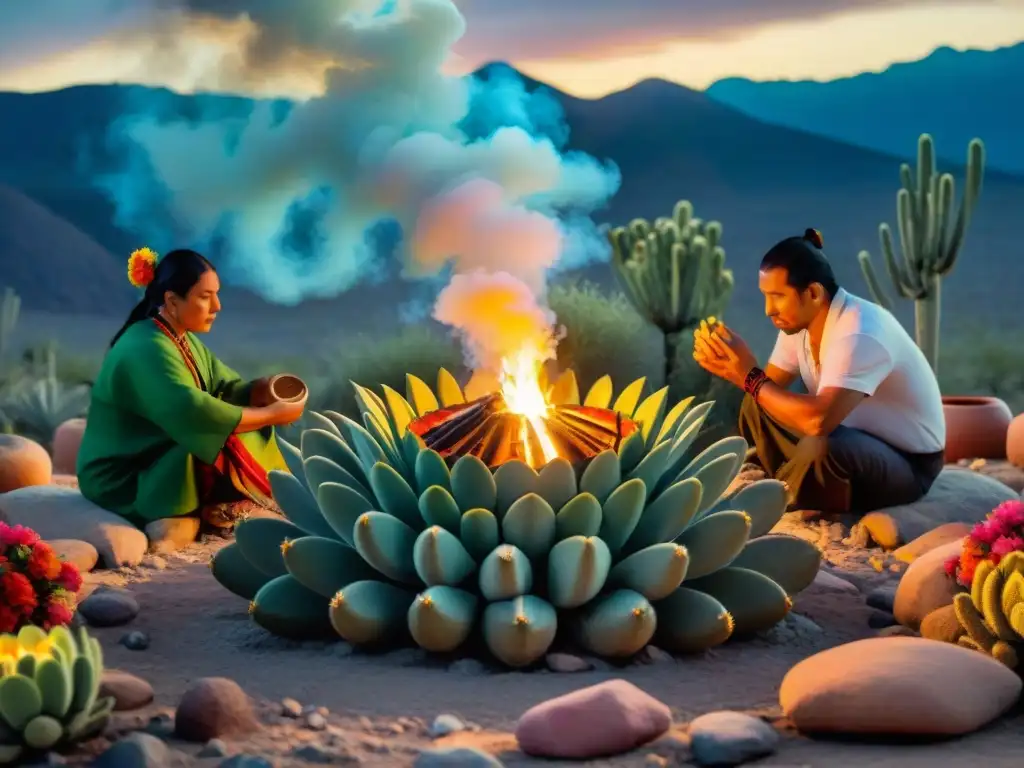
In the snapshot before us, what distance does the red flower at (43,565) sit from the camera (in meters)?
4.10

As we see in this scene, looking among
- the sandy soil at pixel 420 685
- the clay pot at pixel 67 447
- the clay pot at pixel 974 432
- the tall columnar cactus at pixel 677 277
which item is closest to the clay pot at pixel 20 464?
the clay pot at pixel 67 447

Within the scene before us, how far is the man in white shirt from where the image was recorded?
5.40 m

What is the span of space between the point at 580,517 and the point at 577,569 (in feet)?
0.61

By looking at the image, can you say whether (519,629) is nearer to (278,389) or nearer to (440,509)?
(440,509)

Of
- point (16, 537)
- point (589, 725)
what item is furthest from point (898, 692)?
point (16, 537)

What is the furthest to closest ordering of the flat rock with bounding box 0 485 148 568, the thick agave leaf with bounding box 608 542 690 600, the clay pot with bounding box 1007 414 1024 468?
the clay pot with bounding box 1007 414 1024 468
the flat rock with bounding box 0 485 148 568
the thick agave leaf with bounding box 608 542 690 600

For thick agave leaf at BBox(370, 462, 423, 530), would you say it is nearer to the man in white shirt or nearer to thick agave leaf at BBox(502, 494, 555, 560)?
thick agave leaf at BBox(502, 494, 555, 560)

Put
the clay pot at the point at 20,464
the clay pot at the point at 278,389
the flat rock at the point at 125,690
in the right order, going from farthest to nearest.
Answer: the clay pot at the point at 20,464
the clay pot at the point at 278,389
the flat rock at the point at 125,690

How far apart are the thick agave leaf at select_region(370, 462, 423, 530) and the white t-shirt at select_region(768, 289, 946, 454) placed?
6.56 feet

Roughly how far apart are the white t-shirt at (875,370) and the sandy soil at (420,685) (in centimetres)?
97

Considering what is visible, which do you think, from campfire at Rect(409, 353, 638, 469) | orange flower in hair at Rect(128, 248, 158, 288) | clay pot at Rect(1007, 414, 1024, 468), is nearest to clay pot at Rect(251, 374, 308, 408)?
orange flower in hair at Rect(128, 248, 158, 288)

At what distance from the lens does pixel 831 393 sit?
5383 mm

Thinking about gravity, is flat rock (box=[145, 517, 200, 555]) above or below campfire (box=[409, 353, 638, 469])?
below

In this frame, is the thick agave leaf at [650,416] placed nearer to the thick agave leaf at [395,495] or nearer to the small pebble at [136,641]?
the thick agave leaf at [395,495]
